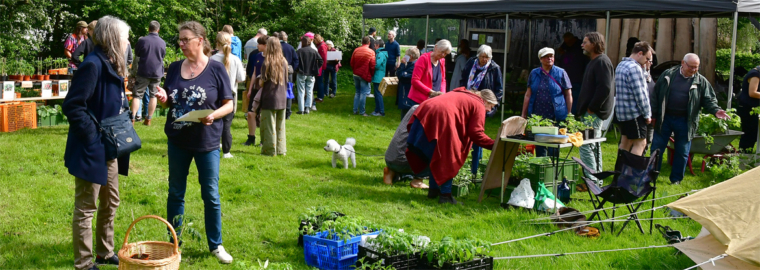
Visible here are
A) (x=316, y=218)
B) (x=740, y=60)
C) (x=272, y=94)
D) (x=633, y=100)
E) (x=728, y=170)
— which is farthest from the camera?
(x=740, y=60)

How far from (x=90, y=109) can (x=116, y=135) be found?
23 centimetres

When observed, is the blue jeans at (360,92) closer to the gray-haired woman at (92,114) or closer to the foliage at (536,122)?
the foliage at (536,122)

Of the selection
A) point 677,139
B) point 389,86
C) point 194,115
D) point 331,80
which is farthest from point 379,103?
point 194,115

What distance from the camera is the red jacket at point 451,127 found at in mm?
6824

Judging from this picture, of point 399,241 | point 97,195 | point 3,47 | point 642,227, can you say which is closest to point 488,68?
point 642,227

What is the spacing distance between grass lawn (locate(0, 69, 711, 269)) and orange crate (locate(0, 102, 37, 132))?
33 centimetres

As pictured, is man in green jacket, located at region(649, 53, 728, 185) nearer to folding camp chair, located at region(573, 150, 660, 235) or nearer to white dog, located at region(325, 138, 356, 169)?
folding camp chair, located at region(573, 150, 660, 235)

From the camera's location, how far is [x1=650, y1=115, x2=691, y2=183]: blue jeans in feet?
27.6

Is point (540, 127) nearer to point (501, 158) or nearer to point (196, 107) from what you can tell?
point (501, 158)

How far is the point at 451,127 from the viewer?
6801mm

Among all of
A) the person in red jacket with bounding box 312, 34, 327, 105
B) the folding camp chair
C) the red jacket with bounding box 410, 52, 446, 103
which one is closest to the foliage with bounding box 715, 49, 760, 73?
the person in red jacket with bounding box 312, 34, 327, 105

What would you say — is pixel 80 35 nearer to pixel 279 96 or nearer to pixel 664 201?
pixel 279 96

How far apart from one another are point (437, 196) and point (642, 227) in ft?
6.87

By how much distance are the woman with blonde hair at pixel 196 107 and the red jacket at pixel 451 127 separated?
2.52 meters
